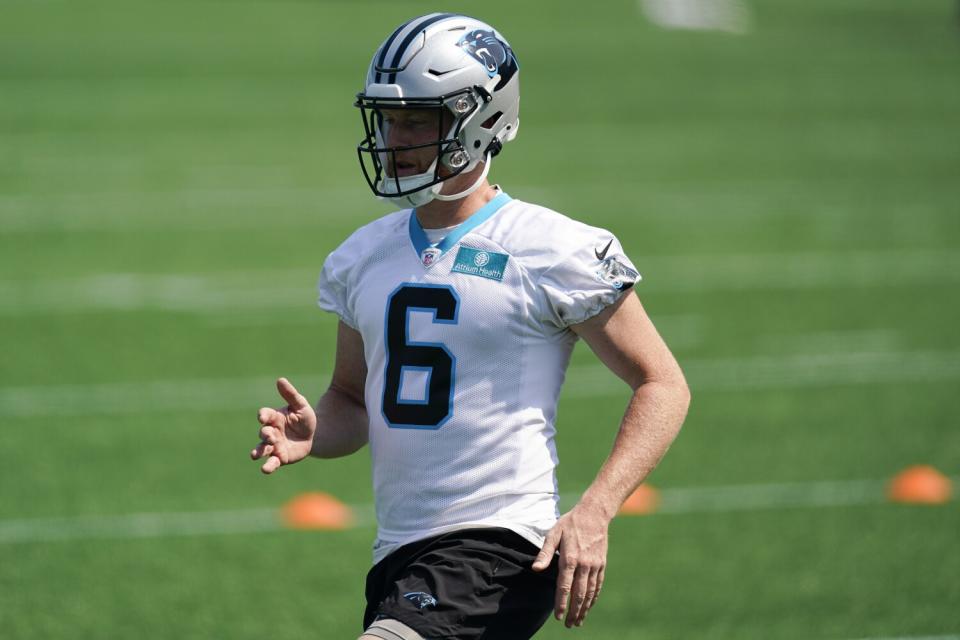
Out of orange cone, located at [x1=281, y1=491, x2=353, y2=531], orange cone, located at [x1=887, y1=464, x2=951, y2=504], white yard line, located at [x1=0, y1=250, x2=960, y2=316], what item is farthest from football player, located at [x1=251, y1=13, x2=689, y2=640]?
white yard line, located at [x1=0, y1=250, x2=960, y2=316]

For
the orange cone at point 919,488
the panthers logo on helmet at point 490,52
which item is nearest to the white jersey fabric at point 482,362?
the panthers logo on helmet at point 490,52

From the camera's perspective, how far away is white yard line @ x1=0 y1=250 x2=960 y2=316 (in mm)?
10961

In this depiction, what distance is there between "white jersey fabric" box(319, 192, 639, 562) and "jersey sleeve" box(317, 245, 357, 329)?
17 centimetres

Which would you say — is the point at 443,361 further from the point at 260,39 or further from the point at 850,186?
the point at 260,39

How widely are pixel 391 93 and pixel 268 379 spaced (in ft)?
19.8

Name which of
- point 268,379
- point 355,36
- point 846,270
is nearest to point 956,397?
point 846,270

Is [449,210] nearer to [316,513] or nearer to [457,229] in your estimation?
[457,229]

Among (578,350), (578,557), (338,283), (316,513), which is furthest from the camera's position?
(578,350)

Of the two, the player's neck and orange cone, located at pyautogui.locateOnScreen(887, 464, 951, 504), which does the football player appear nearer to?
the player's neck

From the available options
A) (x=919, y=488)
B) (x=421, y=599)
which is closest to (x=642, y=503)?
(x=919, y=488)

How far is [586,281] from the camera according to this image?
3.41m

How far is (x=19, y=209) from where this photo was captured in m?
13.7

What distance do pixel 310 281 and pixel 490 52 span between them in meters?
8.29

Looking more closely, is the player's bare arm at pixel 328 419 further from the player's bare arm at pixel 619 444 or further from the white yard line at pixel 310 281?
the white yard line at pixel 310 281
